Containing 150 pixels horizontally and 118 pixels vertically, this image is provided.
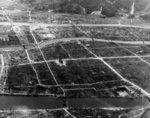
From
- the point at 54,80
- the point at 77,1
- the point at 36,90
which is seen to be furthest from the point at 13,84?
the point at 77,1

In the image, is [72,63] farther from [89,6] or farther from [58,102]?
[89,6]

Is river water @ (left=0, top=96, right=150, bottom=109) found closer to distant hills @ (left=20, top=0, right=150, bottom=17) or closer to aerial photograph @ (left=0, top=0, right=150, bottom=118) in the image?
aerial photograph @ (left=0, top=0, right=150, bottom=118)

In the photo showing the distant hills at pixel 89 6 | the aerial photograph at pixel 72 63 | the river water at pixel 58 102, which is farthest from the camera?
the distant hills at pixel 89 6

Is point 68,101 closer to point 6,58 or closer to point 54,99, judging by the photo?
point 54,99

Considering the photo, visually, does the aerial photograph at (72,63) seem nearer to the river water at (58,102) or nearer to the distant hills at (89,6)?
the river water at (58,102)

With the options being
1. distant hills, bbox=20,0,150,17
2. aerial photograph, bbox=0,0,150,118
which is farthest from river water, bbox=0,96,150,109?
distant hills, bbox=20,0,150,17

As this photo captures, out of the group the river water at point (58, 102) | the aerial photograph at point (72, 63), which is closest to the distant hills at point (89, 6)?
the aerial photograph at point (72, 63)

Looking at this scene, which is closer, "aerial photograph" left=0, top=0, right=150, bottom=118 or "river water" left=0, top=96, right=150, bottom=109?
"river water" left=0, top=96, right=150, bottom=109
